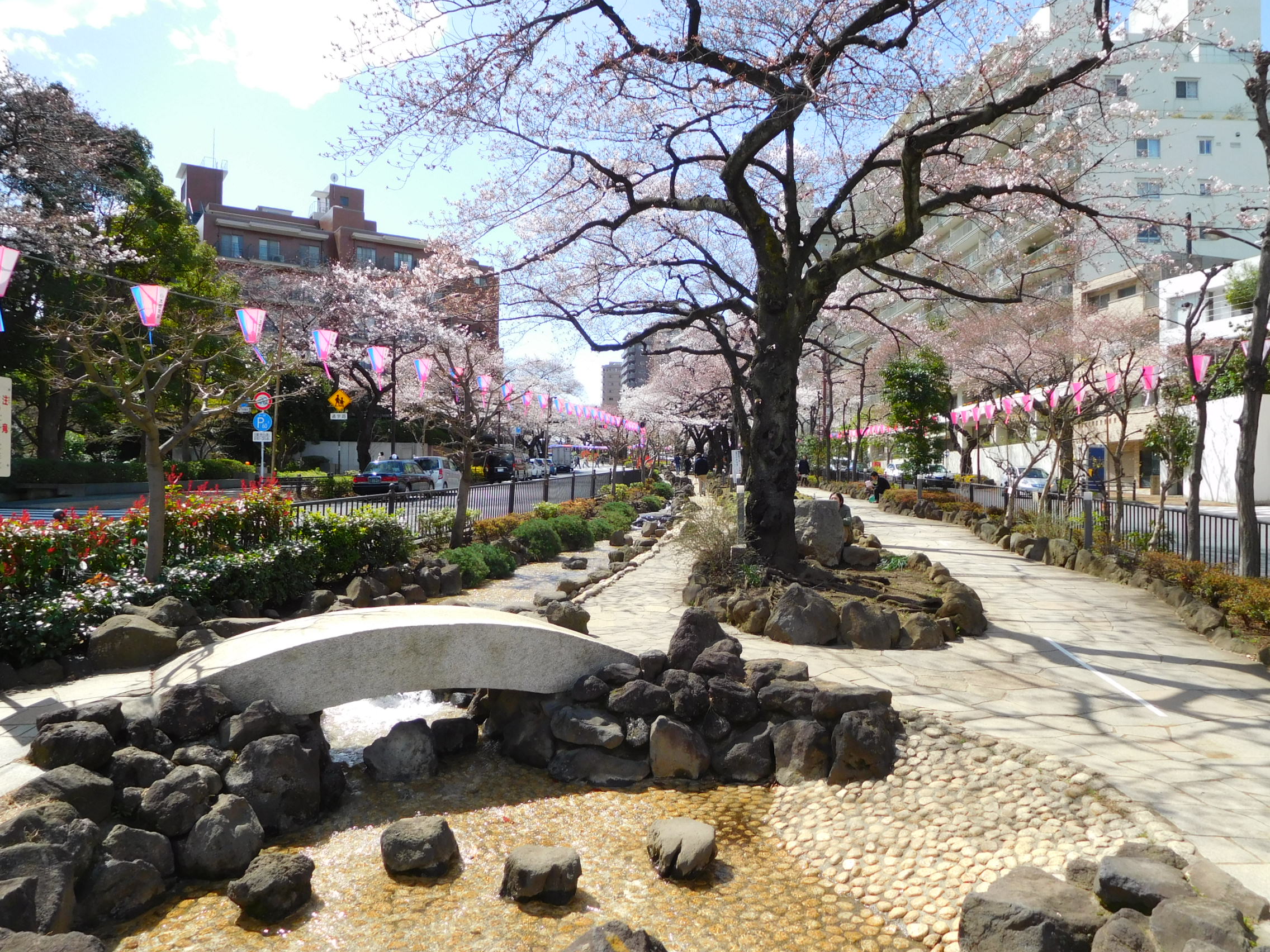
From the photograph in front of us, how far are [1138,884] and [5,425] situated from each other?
785 cm

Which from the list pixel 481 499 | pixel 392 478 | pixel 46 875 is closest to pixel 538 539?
pixel 481 499

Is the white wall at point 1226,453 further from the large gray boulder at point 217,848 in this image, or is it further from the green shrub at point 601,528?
the large gray boulder at point 217,848

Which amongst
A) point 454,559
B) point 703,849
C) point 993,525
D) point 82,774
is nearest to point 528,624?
point 703,849

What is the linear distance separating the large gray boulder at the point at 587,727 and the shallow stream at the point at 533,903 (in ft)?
1.09

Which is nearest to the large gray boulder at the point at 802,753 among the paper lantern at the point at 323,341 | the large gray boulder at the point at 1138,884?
the large gray boulder at the point at 1138,884

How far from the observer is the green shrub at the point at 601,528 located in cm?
1803

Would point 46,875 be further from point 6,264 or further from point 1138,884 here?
point 6,264

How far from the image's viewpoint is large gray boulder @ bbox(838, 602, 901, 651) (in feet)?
25.0

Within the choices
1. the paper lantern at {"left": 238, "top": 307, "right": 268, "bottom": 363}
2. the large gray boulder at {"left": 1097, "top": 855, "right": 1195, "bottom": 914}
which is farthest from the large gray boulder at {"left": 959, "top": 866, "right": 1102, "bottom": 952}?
the paper lantern at {"left": 238, "top": 307, "right": 268, "bottom": 363}

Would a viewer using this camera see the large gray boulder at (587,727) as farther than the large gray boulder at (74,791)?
Yes

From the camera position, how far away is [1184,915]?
9.61 feet

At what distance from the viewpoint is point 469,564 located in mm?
11992

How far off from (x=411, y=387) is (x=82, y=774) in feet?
98.8

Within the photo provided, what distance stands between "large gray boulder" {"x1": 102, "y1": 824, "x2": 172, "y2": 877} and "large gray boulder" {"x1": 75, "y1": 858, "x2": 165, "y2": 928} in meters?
0.04
